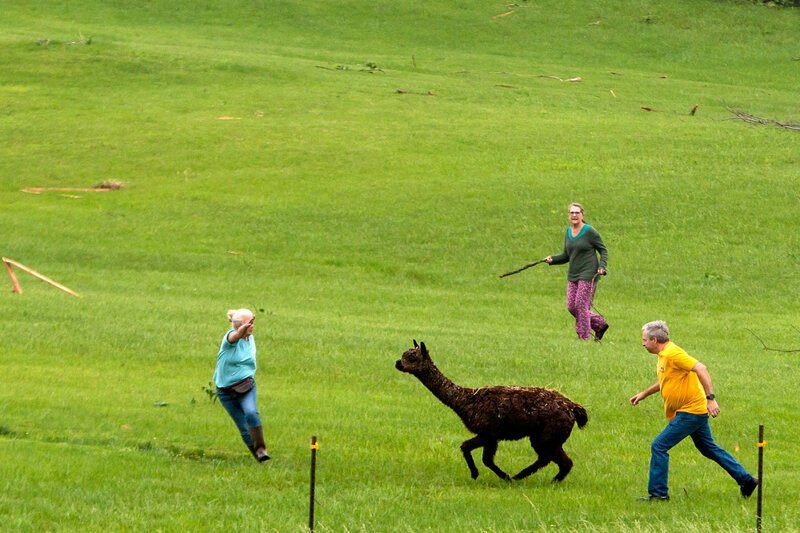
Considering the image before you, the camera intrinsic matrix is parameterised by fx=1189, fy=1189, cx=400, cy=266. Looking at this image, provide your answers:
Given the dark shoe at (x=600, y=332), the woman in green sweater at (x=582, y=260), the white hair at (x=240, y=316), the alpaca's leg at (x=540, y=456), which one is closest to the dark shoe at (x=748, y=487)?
the alpaca's leg at (x=540, y=456)

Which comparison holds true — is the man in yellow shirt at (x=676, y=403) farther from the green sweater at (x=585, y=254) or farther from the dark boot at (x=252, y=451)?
the green sweater at (x=585, y=254)

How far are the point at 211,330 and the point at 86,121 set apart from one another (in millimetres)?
26219

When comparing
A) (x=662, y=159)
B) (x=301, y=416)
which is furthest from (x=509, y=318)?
(x=662, y=159)

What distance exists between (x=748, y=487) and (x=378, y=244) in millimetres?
21132

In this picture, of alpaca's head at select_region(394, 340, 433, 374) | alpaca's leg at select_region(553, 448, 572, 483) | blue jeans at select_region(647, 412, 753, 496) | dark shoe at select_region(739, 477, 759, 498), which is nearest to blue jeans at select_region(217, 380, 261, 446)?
alpaca's head at select_region(394, 340, 433, 374)

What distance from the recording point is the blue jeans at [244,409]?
12.3 m

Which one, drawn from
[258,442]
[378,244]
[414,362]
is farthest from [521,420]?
[378,244]

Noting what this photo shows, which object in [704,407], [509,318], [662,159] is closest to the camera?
[704,407]

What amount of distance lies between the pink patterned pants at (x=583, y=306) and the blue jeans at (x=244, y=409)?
29.8 feet

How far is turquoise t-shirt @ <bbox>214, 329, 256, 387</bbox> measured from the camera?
12.3 metres

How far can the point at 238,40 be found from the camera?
63062 mm

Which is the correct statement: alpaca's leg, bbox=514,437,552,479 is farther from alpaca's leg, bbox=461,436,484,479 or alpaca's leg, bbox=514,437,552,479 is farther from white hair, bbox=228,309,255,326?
white hair, bbox=228,309,255,326

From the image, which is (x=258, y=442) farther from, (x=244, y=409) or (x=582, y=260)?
(x=582, y=260)

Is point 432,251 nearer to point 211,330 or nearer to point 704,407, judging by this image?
point 211,330
